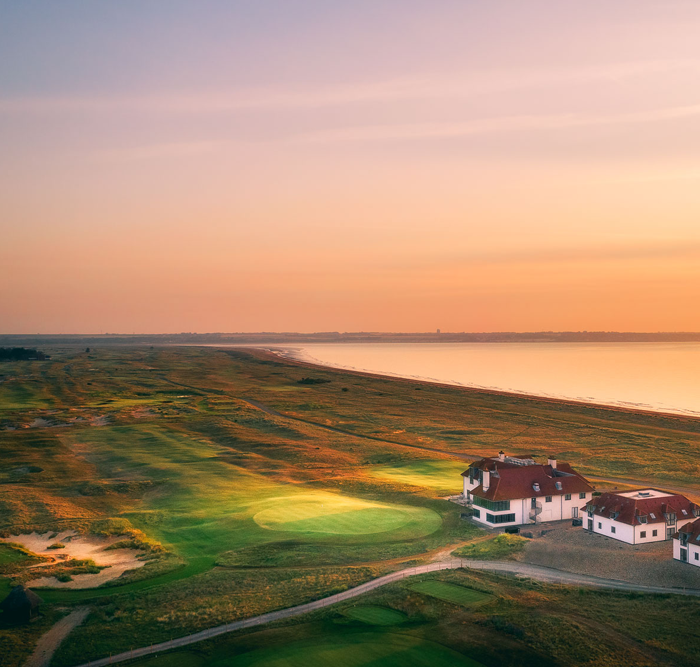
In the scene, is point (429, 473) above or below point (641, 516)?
below

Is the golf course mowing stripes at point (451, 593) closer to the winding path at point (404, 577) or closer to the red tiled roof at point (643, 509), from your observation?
the winding path at point (404, 577)

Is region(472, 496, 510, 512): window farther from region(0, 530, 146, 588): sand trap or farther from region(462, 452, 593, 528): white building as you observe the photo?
region(0, 530, 146, 588): sand trap

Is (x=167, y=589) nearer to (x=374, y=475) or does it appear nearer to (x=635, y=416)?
(x=374, y=475)

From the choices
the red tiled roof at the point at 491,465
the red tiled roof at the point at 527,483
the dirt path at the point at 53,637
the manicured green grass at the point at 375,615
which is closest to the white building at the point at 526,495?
the red tiled roof at the point at 527,483

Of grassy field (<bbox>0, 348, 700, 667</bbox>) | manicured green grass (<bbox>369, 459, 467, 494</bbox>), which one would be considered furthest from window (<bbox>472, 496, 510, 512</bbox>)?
manicured green grass (<bbox>369, 459, 467, 494</bbox>)

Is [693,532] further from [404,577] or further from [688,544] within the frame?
[404,577]

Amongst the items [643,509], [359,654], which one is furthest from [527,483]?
[359,654]
